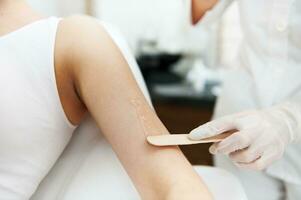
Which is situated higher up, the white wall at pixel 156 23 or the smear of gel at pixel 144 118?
the smear of gel at pixel 144 118

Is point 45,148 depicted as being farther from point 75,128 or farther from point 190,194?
point 190,194

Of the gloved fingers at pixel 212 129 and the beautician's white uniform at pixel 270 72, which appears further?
the beautician's white uniform at pixel 270 72

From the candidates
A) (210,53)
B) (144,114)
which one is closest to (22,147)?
(144,114)

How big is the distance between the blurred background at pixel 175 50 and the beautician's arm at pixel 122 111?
1.09 metres

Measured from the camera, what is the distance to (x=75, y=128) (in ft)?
3.64

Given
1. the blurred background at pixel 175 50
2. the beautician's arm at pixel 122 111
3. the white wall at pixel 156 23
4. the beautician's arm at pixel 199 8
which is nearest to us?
the beautician's arm at pixel 122 111

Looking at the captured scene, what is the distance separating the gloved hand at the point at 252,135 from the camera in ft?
3.13

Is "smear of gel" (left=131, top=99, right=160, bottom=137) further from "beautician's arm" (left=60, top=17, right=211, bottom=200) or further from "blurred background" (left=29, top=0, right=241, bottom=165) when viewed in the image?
"blurred background" (left=29, top=0, right=241, bottom=165)

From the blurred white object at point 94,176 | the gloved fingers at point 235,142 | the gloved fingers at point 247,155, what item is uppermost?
the gloved fingers at point 235,142

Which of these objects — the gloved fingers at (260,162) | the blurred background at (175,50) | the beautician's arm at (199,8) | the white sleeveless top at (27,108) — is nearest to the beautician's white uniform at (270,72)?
the beautician's arm at (199,8)

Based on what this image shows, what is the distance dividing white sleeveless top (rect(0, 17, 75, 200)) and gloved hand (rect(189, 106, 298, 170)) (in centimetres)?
32

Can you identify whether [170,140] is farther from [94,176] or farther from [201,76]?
[201,76]

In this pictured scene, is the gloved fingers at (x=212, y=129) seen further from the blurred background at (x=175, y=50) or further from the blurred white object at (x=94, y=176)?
the blurred background at (x=175, y=50)

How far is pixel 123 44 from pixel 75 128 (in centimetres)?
25
